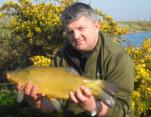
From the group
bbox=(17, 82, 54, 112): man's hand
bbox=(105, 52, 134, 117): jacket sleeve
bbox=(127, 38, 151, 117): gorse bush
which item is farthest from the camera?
bbox=(127, 38, 151, 117): gorse bush

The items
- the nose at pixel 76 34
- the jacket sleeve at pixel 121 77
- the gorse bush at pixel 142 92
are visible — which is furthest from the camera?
the gorse bush at pixel 142 92

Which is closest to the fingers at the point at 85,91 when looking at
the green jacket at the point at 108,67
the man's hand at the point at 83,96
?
the man's hand at the point at 83,96

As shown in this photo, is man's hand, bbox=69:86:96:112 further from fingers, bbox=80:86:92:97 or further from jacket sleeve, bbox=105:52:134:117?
jacket sleeve, bbox=105:52:134:117

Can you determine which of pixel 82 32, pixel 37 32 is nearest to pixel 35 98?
pixel 82 32

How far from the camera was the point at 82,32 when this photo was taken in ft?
14.2

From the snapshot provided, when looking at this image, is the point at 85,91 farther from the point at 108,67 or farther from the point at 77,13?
the point at 77,13

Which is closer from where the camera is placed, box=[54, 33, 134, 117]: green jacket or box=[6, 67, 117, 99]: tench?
box=[6, 67, 117, 99]: tench

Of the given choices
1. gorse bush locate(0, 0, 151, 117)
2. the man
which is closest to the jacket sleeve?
the man

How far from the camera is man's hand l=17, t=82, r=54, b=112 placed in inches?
164

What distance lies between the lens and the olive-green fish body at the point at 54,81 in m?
4.04

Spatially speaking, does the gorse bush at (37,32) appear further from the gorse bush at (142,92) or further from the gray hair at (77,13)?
the gray hair at (77,13)

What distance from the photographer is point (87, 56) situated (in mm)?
4590

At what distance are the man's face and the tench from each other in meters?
0.39

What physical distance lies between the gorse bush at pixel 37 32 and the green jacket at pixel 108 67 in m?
3.35
